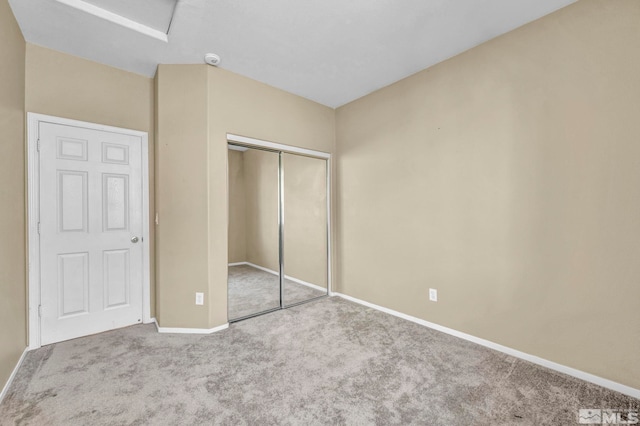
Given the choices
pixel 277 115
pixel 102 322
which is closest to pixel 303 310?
pixel 102 322

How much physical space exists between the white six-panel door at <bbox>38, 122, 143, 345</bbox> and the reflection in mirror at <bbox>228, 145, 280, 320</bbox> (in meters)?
0.98

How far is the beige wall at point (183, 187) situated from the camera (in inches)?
103

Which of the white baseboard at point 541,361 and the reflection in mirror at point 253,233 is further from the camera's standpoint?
the reflection in mirror at point 253,233

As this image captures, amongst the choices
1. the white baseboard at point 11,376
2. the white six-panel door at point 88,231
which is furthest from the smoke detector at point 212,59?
the white baseboard at point 11,376

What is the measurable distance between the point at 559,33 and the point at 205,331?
3929 mm

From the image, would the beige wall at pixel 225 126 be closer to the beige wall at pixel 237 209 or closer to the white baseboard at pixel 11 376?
the beige wall at pixel 237 209

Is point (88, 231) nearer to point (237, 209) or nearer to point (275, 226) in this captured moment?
point (237, 209)

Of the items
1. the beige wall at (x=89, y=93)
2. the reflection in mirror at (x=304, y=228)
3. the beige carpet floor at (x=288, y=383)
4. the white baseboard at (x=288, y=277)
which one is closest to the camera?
the beige carpet floor at (x=288, y=383)

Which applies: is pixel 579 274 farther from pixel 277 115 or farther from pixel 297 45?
pixel 277 115

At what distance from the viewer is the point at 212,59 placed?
2531 millimetres

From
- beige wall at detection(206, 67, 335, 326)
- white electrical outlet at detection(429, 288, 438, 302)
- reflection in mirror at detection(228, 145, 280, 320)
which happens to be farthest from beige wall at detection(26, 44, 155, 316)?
white electrical outlet at detection(429, 288, 438, 302)

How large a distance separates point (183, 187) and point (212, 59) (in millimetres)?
1294

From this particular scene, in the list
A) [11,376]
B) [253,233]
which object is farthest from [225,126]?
[11,376]

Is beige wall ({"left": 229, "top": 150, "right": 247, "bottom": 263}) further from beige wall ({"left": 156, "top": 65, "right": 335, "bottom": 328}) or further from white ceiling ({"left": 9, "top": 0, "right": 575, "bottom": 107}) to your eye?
white ceiling ({"left": 9, "top": 0, "right": 575, "bottom": 107})
